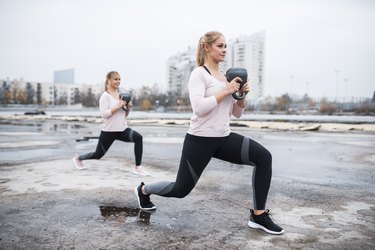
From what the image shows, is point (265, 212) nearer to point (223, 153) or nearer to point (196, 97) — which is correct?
point (223, 153)

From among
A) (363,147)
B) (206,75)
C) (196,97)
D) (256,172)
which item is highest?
(206,75)

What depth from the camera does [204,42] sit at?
Answer: 3.47m

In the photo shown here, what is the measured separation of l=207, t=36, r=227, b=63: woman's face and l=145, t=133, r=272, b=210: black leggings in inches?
30.9

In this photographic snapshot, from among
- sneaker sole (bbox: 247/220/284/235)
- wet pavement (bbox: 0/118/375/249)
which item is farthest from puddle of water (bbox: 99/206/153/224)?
sneaker sole (bbox: 247/220/284/235)

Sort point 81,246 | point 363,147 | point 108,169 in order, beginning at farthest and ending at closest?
1. point 363,147
2. point 108,169
3. point 81,246

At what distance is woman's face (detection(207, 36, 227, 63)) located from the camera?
3443 millimetres

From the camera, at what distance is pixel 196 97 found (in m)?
3.25

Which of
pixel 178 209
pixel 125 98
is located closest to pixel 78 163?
pixel 125 98

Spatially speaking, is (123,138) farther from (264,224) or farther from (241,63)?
(241,63)

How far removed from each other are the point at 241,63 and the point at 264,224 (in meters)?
163

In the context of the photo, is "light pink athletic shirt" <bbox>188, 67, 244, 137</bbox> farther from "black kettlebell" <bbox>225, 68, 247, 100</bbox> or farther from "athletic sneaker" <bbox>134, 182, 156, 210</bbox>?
"athletic sneaker" <bbox>134, 182, 156, 210</bbox>

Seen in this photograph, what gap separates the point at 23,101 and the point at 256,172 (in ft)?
441

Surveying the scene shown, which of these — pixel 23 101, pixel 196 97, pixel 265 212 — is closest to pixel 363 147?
pixel 265 212

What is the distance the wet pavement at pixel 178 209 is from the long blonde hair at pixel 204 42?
1701mm
